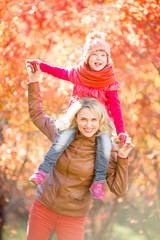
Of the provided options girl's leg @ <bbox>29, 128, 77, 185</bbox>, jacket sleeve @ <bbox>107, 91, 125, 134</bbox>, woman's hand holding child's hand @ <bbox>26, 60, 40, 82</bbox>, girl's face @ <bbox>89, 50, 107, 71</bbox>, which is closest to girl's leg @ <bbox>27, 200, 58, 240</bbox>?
girl's leg @ <bbox>29, 128, 77, 185</bbox>

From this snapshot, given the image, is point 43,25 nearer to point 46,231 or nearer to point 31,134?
point 31,134

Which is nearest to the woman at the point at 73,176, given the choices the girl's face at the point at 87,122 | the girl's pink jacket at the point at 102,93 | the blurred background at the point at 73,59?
the girl's face at the point at 87,122

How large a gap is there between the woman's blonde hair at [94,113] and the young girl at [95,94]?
0.04 metres

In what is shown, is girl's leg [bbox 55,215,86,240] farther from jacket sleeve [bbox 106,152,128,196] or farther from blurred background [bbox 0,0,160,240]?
blurred background [bbox 0,0,160,240]

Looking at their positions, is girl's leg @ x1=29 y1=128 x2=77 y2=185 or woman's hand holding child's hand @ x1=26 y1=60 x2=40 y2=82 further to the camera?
woman's hand holding child's hand @ x1=26 y1=60 x2=40 y2=82

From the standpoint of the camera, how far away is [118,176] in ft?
8.86

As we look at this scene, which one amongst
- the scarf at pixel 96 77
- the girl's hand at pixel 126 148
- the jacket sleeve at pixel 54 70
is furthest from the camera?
the jacket sleeve at pixel 54 70

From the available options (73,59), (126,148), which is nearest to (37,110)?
(126,148)

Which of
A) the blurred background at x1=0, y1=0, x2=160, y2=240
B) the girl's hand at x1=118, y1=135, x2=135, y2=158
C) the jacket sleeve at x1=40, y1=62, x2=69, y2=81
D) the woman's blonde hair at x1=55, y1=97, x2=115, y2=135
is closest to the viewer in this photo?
the girl's hand at x1=118, y1=135, x2=135, y2=158

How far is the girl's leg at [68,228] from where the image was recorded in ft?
9.02

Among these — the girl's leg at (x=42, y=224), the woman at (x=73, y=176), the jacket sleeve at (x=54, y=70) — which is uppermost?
the jacket sleeve at (x=54, y=70)

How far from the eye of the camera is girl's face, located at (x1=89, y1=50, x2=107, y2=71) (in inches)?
111

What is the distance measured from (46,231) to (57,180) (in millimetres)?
403

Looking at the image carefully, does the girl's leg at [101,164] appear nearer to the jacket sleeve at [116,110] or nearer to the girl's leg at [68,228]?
the jacket sleeve at [116,110]
